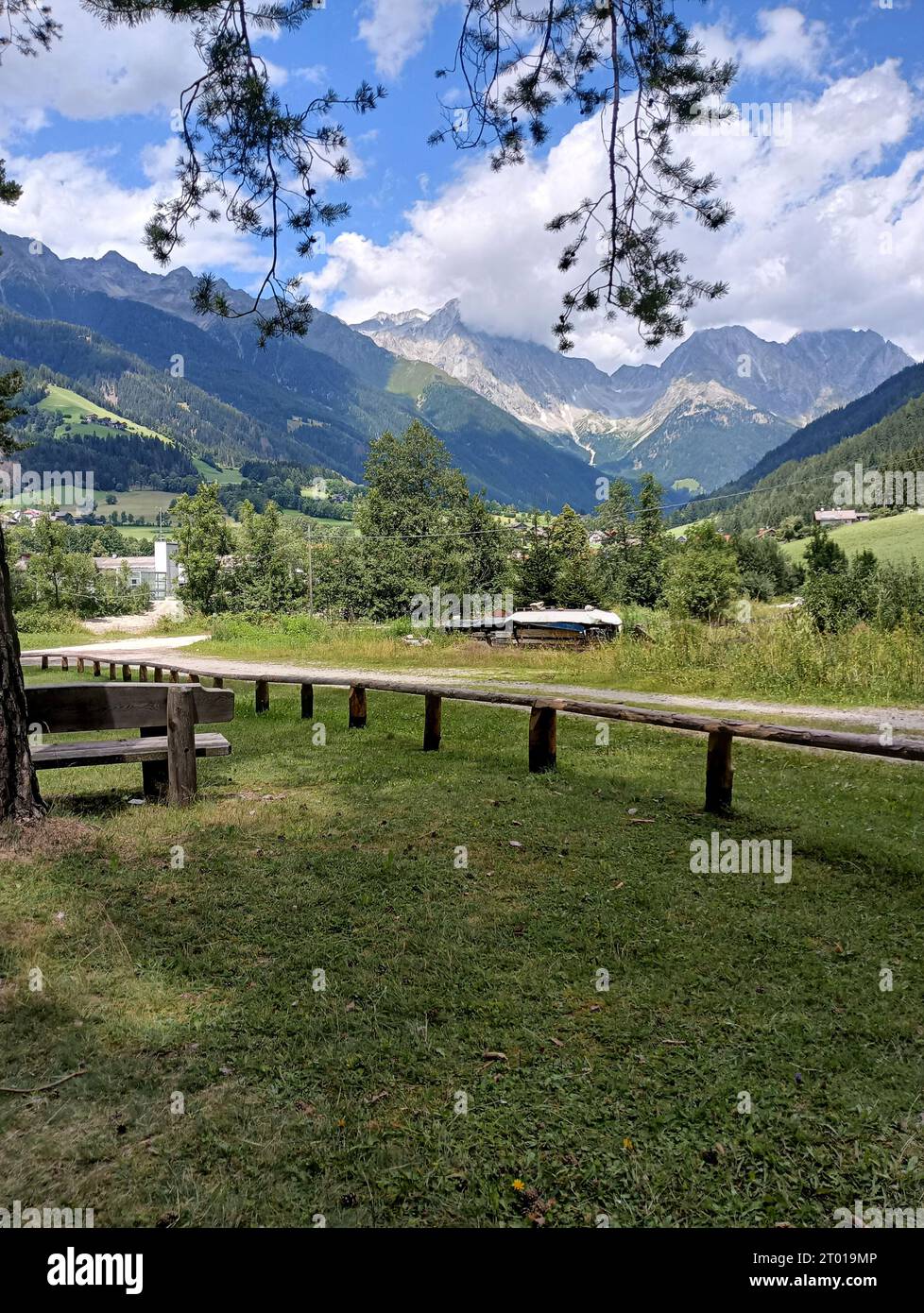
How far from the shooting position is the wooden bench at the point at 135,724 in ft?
20.8

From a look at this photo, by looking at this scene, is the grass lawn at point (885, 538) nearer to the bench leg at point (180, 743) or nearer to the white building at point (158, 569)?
the bench leg at point (180, 743)

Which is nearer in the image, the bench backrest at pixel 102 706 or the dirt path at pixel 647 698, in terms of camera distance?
the bench backrest at pixel 102 706

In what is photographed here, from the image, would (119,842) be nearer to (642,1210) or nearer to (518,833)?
(518,833)

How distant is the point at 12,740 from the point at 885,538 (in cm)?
9932

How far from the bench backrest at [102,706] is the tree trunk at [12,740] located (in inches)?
30.5

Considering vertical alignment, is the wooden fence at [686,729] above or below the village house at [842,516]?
below

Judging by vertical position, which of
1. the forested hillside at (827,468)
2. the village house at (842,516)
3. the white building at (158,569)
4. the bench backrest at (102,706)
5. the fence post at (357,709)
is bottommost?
the fence post at (357,709)

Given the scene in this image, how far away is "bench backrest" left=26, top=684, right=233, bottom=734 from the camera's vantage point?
6.32 m

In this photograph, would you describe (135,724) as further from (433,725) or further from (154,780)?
(433,725)

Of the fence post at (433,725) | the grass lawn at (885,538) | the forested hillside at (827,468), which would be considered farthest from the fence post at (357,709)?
the forested hillside at (827,468)

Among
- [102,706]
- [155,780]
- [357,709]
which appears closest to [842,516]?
[357,709]

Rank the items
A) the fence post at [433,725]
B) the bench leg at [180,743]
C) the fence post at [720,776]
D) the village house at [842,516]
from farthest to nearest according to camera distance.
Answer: the village house at [842,516]
the fence post at [433,725]
the fence post at [720,776]
the bench leg at [180,743]

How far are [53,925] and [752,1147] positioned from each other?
145 inches
